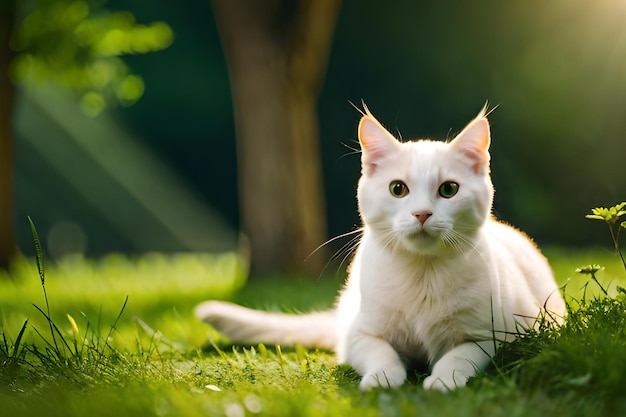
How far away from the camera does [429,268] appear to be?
240 centimetres

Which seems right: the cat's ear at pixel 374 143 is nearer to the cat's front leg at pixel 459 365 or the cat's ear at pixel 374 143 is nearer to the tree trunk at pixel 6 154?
the cat's front leg at pixel 459 365

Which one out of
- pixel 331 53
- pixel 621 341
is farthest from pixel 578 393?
pixel 331 53

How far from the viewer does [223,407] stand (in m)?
1.81

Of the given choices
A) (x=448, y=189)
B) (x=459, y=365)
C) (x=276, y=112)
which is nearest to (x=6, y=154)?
(x=276, y=112)

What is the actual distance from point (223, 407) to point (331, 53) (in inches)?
301

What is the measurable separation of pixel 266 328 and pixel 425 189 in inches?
44.7

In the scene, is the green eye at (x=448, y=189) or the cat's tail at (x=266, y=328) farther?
the cat's tail at (x=266, y=328)

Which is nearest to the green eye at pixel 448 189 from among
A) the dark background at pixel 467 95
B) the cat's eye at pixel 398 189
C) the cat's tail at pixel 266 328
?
the cat's eye at pixel 398 189

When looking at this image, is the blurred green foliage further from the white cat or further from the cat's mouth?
the cat's mouth

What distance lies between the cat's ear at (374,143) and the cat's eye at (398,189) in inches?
5.8

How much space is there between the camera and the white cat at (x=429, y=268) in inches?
89.7

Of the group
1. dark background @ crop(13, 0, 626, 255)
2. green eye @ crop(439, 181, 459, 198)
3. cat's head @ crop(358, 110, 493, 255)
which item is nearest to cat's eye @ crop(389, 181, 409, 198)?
cat's head @ crop(358, 110, 493, 255)

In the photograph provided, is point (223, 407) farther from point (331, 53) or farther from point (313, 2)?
point (331, 53)

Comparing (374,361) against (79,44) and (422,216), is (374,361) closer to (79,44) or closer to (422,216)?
(422,216)
